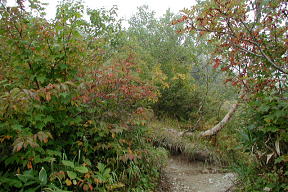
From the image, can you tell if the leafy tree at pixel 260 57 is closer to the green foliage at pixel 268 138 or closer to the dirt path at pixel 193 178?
the green foliage at pixel 268 138

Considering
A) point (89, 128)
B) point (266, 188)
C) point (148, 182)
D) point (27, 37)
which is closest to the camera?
point (27, 37)

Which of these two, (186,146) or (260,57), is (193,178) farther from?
(260,57)

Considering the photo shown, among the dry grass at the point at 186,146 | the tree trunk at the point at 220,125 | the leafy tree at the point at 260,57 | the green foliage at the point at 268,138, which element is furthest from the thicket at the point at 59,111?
the tree trunk at the point at 220,125

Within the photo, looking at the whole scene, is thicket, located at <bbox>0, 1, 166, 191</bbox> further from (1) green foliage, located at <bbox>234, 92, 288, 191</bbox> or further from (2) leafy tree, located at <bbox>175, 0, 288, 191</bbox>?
(1) green foliage, located at <bbox>234, 92, 288, 191</bbox>

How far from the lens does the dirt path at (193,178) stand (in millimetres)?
4223

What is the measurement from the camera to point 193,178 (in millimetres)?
4844

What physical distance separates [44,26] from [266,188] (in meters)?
3.52

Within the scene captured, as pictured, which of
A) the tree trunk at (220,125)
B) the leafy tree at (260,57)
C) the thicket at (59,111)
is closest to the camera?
the thicket at (59,111)

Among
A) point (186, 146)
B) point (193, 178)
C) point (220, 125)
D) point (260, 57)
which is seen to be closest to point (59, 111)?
point (260, 57)

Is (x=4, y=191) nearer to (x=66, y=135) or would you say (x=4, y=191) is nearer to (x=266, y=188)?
(x=66, y=135)

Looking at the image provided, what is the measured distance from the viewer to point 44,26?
8.58 ft

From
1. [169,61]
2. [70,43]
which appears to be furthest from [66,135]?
[169,61]

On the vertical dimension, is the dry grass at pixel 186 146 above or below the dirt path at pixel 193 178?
above

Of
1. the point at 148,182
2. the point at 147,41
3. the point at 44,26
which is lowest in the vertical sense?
the point at 148,182
